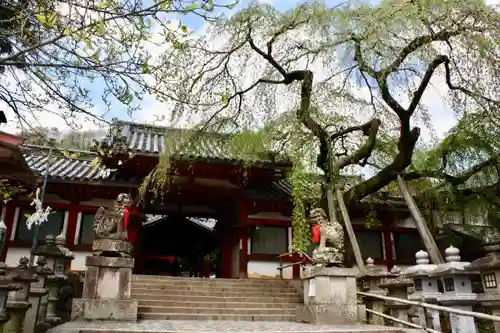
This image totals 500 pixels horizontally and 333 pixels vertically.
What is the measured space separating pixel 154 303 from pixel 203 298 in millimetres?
1281

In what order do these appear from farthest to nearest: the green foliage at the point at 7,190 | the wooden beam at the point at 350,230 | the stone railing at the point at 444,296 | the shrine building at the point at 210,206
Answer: the shrine building at the point at 210,206 < the wooden beam at the point at 350,230 < the stone railing at the point at 444,296 < the green foliage at the point at 7,190

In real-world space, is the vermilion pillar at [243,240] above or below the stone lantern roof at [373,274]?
above

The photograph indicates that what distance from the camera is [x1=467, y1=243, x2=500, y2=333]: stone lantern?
5.52 metres

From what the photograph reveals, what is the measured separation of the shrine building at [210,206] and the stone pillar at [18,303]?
203 inches

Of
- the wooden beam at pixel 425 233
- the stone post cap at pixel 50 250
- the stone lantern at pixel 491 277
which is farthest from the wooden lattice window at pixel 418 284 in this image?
the stone post cap at pixel 50 250

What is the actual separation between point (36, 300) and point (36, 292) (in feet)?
0.41

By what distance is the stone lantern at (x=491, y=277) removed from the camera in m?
5.52

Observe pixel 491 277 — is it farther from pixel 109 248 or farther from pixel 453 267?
pixel 109 248

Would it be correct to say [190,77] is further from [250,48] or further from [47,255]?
[47,255]

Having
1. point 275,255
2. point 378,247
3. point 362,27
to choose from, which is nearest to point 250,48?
point 362,27

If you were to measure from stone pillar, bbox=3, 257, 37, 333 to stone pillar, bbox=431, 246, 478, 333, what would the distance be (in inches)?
245

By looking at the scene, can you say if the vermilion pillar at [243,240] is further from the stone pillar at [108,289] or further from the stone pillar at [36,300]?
the stone pillar at [36,300]

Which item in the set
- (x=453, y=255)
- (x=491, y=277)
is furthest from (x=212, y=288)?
(x=491, y=277)

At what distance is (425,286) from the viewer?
22.4ft
